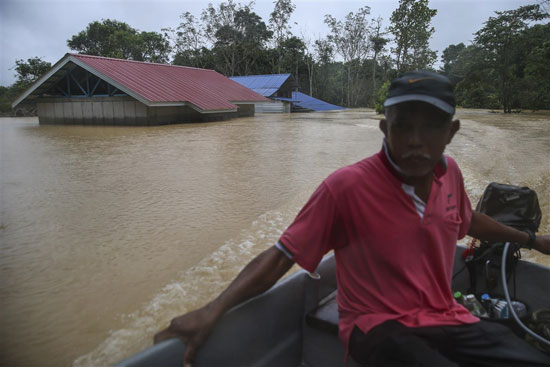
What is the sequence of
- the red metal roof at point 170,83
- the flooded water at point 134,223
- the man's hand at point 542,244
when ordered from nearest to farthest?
1. the man's hand at point 542,244
2. the flooded water at point 134,223
3. the red metal roof at point 170,83

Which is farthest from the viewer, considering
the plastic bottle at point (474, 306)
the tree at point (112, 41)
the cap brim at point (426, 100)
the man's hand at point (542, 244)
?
the tree at point (112, 41)

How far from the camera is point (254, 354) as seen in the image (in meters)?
1.72

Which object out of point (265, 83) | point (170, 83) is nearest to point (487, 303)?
point (170, 83)

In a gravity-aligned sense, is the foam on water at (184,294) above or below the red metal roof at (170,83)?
below

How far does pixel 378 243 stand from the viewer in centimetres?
134

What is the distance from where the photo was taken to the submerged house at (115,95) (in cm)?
1481

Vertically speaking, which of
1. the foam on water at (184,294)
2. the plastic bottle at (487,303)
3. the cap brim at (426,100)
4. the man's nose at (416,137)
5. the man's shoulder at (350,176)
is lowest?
the foam on water at (184,294)

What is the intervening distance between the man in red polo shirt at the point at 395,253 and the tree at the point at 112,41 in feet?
121

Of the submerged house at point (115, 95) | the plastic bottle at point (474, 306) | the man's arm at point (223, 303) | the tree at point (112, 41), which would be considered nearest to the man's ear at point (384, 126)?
the man's arm at point (223, 303)

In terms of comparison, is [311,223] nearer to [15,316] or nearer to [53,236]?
[15,316]

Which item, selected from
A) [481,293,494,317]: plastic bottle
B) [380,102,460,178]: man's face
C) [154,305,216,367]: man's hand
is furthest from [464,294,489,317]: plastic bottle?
[154,305,216,367]: man's hand

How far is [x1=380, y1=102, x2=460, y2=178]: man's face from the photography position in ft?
4.31

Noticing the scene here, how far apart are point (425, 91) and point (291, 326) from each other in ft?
4.15

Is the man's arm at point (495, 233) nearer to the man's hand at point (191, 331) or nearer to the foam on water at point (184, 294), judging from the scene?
the man's hand at point (191, 331)
